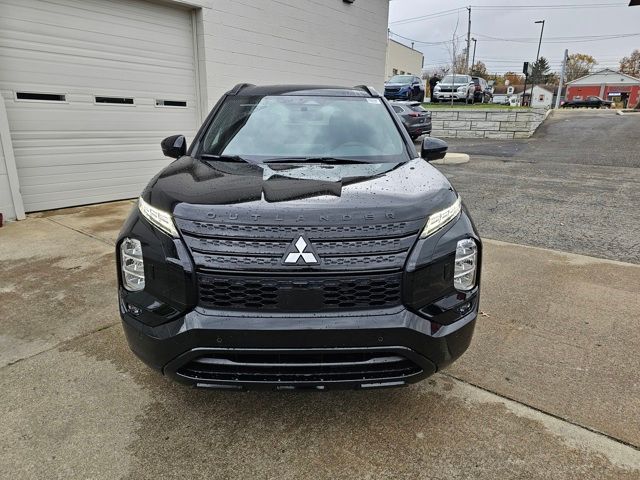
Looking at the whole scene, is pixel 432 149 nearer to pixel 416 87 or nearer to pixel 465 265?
pixel 465 265

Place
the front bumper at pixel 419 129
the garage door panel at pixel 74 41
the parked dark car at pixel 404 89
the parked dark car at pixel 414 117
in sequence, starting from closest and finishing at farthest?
the garage door panel at pixel 74 41, the parked dark car at pixel 414 117, the front bumper at pixel 419 129, the parked dark car at pixel 404 89

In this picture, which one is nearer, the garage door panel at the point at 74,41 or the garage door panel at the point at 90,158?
the garage door panel at the point at 74,41

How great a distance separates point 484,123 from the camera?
17219 millimetres

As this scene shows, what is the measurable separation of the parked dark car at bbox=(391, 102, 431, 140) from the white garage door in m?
7.21

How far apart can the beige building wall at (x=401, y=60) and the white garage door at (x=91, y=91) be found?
38.8 metres

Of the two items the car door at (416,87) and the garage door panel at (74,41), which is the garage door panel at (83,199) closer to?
the garage door panel at (74,41)

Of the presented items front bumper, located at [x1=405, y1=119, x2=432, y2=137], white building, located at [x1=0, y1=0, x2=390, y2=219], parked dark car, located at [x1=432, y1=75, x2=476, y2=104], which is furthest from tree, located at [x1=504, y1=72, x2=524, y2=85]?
white building, located at [x1=0, y1=0, x2=390, y2=219]

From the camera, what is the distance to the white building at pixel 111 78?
20.4 ft

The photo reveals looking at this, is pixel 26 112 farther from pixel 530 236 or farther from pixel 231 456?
pixel 530 236

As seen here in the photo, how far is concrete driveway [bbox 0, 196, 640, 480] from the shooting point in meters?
2.05

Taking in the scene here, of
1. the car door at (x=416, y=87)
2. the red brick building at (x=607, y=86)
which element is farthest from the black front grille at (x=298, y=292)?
the red brick building at (x=607, y=86)

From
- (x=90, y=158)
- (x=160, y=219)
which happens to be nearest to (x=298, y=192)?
(x=160, y=219)

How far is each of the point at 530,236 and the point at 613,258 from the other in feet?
3.22

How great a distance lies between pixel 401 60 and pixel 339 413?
50059 mm
